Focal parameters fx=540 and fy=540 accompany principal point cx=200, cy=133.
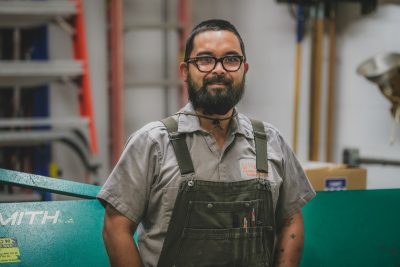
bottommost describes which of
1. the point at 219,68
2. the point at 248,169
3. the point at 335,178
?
the point at 335,178

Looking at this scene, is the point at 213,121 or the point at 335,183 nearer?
the point at 213,121

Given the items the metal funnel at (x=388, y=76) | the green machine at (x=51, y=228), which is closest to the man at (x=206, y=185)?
the green machine at (x=51, y=228)

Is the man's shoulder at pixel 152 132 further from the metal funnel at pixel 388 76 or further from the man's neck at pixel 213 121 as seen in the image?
the metal funnel at pixel 388 76

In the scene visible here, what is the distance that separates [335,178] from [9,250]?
1.72 metres

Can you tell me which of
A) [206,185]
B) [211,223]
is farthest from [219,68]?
[211,223]

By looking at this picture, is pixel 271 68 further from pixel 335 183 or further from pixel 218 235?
pixel 218 235

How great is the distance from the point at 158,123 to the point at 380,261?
1.24 metres

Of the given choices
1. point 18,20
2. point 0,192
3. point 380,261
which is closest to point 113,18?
point 18,20

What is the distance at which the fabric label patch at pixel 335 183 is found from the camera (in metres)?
2.96

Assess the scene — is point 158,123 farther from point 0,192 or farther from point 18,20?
point 0,192

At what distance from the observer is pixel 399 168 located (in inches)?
156

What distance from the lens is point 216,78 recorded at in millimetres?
1961

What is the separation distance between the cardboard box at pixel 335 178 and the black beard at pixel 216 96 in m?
1.09

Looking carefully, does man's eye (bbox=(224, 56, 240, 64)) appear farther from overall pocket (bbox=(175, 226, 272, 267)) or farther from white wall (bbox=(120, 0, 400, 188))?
white wall (bbox=(120, 0, 400, 188))
